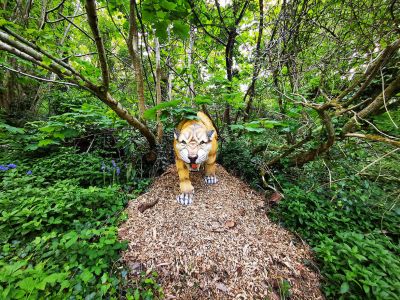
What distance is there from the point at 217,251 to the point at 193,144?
1.10 meters

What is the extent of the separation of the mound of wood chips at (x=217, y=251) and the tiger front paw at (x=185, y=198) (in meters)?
0.06

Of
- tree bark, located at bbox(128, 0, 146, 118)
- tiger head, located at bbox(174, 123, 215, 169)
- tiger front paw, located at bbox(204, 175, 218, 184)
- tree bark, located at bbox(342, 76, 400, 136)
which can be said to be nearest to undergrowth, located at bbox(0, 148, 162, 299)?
tiger head, located at bbox(174, 123, 215, 169)

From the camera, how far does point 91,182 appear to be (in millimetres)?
2377

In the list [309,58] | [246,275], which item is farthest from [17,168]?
[309,58]

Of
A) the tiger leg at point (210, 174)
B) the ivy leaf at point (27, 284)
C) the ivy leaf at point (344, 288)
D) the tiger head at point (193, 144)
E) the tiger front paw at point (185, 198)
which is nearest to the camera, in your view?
the ivy leaf at point (27, 284)

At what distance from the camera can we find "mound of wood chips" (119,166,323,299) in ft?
A: 4.58

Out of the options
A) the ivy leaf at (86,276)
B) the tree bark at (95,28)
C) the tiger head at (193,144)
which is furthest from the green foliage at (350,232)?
the tree bark at (95,28)

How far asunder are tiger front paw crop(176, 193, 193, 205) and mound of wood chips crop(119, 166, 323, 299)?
62 mm

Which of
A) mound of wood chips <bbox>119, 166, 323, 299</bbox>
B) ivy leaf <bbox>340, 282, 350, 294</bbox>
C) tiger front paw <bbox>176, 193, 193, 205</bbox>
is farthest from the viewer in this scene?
tiger front paw <bbox>176, 193, 193, 205</bbox>

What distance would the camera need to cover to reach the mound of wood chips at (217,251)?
4.58ft

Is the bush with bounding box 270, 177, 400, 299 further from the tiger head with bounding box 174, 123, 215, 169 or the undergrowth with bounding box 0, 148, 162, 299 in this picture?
the undergrowth with bounding box 0, 148, 162, 299

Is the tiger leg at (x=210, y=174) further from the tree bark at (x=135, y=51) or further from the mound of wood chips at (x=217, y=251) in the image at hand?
the tree bark at (x=135, y=51)

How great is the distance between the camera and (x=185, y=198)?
83.4 inches

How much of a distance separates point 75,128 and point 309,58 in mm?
3794
